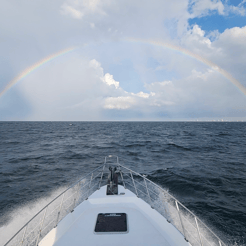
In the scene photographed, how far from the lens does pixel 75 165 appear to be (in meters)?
14.4

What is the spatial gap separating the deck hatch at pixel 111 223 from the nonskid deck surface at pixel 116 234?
0.10m

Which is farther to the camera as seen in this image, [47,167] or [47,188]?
[47,167]

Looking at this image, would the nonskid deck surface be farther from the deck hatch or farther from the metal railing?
the metal railing

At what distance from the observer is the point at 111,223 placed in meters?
4.04

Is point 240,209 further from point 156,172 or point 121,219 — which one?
point 121,219

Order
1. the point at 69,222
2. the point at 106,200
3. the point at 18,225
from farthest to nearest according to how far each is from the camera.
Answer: the point at 18,225 < the point at 106,200 < the point at 69,222

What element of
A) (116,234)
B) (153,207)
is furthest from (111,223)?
(153,207)

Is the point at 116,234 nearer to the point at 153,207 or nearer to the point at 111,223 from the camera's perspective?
the point at 111,223

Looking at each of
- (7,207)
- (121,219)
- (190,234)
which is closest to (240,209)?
(190,234)

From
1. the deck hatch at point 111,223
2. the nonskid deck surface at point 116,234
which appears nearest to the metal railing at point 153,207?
the nonskid deck surface at point 116,234

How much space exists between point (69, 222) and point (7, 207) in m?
5.88

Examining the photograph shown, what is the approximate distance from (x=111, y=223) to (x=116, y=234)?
14.4 inches

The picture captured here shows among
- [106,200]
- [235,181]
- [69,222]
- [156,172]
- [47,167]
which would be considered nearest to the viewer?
[69,222]

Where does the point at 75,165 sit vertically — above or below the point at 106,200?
below
